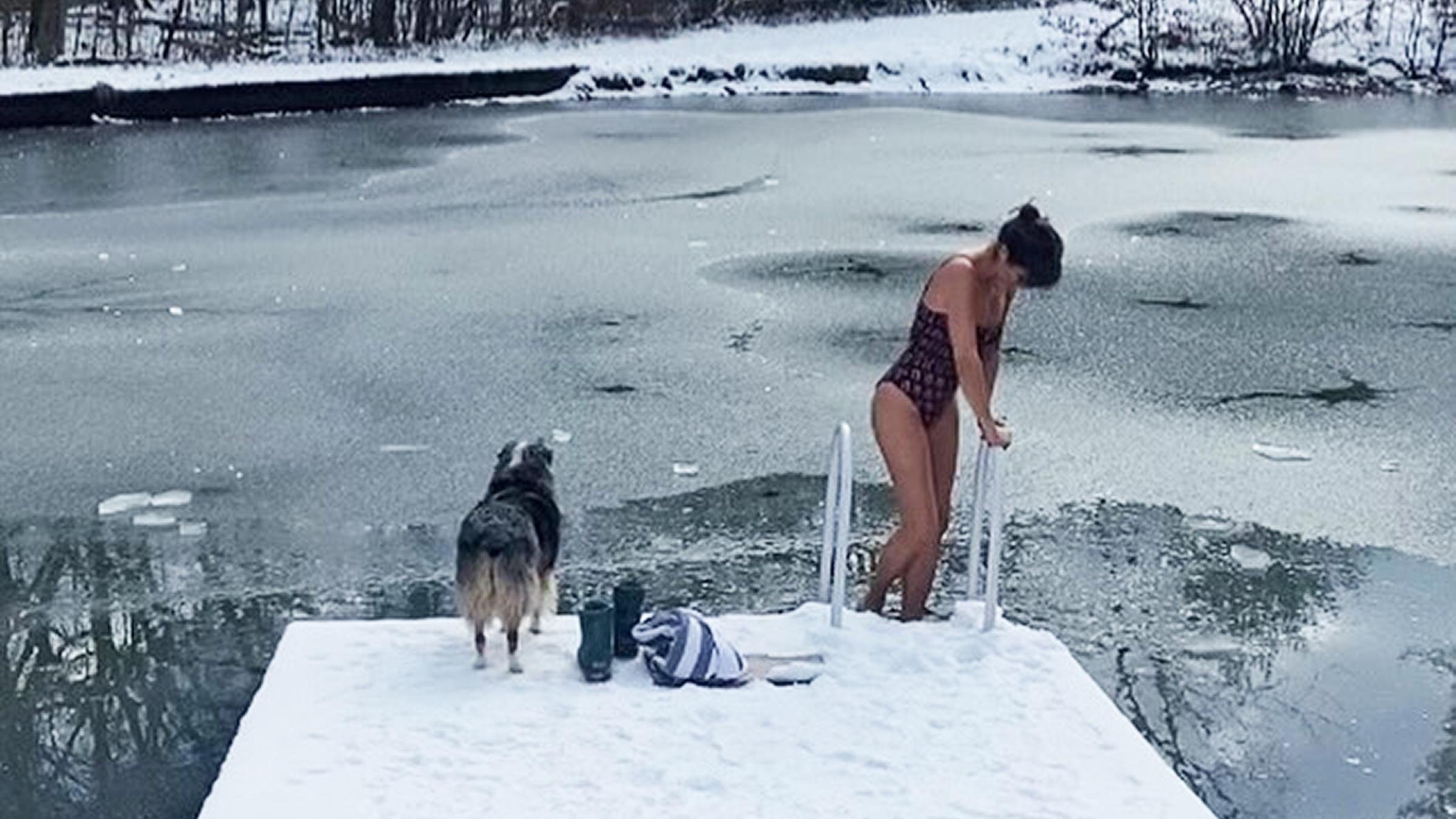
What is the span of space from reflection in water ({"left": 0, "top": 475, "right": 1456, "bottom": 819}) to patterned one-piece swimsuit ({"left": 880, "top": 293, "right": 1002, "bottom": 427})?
2.97ft

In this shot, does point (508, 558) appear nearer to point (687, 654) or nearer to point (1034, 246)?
point (687, 654)

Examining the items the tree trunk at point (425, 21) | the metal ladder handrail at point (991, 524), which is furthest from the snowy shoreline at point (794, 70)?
the metal ladder handrail at point (991, 524)

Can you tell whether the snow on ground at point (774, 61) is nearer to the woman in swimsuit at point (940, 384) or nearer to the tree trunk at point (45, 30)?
the tree trunk at point (45, 30)

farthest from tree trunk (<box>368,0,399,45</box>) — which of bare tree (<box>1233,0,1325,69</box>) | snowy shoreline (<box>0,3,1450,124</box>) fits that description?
bare tree (<box>1233,0,1325,69</box>)

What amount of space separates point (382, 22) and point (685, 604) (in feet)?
72.6

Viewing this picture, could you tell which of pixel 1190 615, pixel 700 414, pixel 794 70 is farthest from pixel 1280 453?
pixel 794 70

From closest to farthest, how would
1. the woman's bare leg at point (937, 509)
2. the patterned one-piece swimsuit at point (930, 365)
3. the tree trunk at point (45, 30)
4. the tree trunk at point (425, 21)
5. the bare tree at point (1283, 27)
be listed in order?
the patterned one-piece swimsuit at point (930, 365), the woman's bare leg at point (937, 509), the tree trunk at point (45, 30), the tree trunk at point (425, 21), the bare tree at point (1283, 27)

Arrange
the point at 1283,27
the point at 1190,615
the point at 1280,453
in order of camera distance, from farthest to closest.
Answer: the point at 1283,27, the point at 1280,453, the point at 1190,615

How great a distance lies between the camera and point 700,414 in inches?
335

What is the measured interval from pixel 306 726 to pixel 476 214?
9.78 m

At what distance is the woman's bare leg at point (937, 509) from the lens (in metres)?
5.72

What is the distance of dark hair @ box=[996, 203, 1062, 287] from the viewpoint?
5.23m

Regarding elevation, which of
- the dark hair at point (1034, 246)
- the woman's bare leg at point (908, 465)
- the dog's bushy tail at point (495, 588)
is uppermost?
the dark hair at point (1034, 246)

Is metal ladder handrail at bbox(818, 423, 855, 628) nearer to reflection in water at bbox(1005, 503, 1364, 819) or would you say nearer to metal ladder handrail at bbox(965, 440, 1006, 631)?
metal ladder handrail at bbox(965, 440, 1006, 631)
